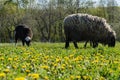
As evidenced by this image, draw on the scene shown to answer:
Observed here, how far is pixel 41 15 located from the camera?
280 ft

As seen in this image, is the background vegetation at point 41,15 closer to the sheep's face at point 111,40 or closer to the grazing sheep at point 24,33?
the grazing sheep at point 24,33

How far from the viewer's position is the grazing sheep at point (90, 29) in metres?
22.8

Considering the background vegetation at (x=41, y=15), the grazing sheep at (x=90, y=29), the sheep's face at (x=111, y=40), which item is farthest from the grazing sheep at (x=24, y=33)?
the background vegetation at (x=41, y=15)

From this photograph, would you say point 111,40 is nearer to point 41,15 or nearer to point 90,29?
point 90,29

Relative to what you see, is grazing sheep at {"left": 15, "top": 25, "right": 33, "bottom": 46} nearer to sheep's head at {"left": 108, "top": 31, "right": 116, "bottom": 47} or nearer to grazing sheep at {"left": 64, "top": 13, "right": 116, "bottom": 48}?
grazing sheep at {"left": 64, "top": 13, "right": 116, "bottom": 48}

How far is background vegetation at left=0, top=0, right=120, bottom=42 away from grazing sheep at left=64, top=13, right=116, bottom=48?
188 feet

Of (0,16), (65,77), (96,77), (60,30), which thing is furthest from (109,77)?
(60,30)

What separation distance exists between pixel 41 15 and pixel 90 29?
63062 millimetres

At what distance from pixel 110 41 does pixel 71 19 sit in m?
3.14

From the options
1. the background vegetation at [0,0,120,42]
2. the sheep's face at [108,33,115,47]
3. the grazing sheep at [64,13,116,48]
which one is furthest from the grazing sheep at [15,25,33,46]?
the background vegetation at [0,0,120,42]

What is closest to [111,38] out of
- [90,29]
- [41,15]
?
[90,29]

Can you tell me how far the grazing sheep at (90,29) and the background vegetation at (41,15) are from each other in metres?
57.3

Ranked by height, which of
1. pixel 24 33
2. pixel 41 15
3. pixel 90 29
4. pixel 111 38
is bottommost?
pixel 41 15

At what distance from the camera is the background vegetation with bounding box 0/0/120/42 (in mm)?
82956
